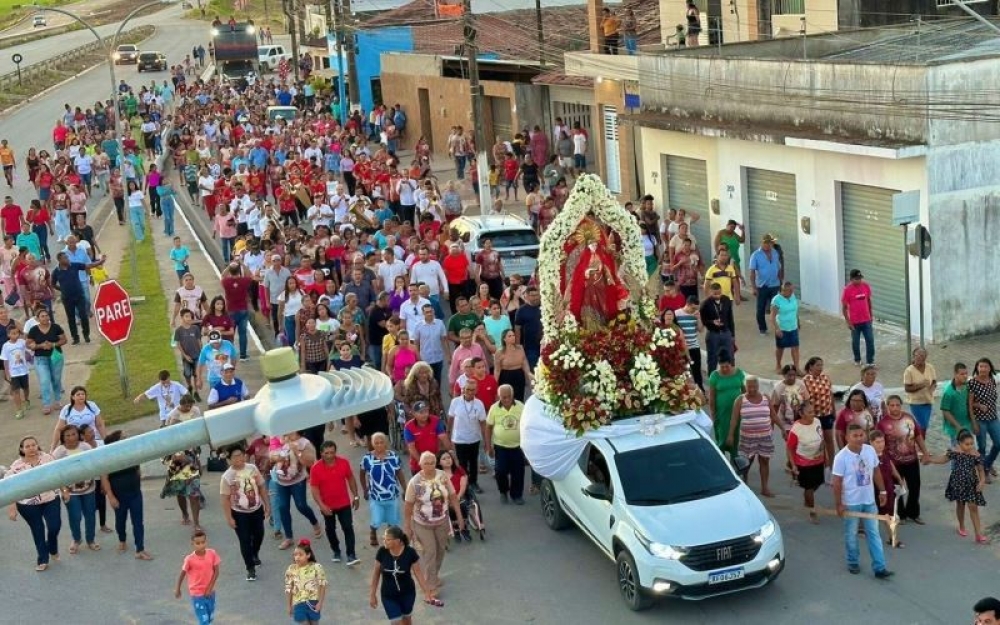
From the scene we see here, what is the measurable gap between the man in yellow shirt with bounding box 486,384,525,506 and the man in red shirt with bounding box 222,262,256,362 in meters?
6.91

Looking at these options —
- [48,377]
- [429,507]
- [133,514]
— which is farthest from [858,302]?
[48,377]

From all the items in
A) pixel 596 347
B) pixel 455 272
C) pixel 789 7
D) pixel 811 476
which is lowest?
pixel 811 476

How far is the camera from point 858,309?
19.3m

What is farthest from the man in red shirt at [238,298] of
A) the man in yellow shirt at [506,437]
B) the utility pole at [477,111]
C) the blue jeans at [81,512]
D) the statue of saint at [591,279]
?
the utility pole at [477,111]

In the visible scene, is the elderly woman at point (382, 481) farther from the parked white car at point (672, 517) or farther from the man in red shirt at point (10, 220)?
the man in red shirt at point (10, 220)

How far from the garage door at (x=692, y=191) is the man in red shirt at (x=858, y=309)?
26.1 ft

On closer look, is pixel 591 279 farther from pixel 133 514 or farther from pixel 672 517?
pixel 133 514

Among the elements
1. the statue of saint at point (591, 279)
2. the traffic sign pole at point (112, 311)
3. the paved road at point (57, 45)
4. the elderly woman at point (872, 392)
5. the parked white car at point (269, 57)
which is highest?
the statue of saint at point (591, 279)

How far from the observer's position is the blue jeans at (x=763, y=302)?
21859 millimetres

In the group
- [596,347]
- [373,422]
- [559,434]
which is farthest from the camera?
[373,422]

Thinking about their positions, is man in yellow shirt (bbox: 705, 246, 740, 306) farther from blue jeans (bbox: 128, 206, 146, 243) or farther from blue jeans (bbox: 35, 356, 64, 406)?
blue jeans (bbox: 128, 206, 146, 243)

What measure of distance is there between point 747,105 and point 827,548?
40.8 ft

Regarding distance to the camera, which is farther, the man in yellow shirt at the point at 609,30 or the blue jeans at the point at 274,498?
the man in yellow shirt at the point at 609,30

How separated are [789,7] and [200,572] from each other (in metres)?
22.6
